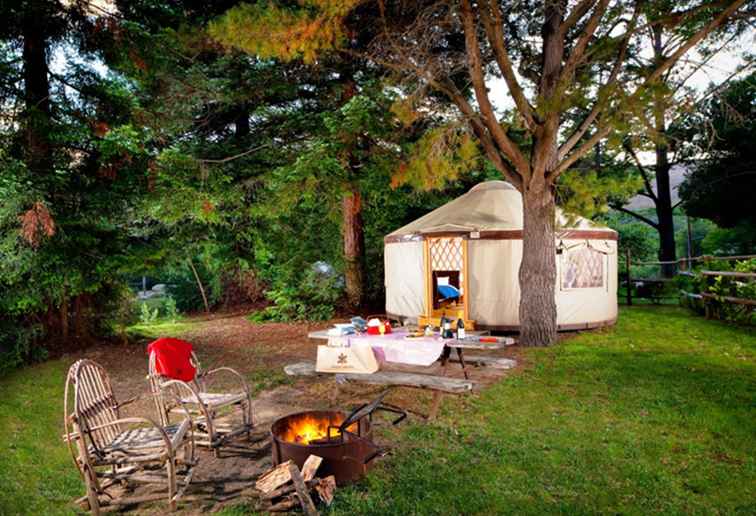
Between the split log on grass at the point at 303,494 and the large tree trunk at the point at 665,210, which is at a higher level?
the large tree trunk at the point at 665,210

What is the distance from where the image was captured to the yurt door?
775cm

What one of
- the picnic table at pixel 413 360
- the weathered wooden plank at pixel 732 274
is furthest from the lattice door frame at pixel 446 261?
the weathered wooden plank at pixel 732 274

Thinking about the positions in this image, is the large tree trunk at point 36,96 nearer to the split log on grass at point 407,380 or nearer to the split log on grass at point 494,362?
the split log on grass at point 407,380

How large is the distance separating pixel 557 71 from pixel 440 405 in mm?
4569

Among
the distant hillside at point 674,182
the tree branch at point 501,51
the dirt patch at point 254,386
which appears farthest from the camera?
the distant hillside at point 674,182

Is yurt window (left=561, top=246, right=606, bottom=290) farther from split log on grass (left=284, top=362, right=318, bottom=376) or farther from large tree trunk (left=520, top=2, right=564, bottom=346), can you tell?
split log on grass (left=284, top=362, right=318, bottom=376)

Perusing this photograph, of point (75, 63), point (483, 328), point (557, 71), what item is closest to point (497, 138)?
point (557, 71)

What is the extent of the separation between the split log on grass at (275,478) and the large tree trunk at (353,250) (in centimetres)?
722

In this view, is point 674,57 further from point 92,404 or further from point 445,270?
point 92,404

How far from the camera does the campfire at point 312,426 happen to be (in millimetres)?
3027

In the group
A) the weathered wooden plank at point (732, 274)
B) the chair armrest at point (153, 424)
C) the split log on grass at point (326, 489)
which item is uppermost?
the weathered wooden plank at point (732, 274)

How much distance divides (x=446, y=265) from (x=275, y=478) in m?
5.93

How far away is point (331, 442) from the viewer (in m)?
2.91

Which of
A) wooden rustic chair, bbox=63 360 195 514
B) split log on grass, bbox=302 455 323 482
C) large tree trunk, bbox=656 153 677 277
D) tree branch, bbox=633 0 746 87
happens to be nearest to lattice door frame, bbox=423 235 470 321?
tree branch, bbox=633 0 746 87
